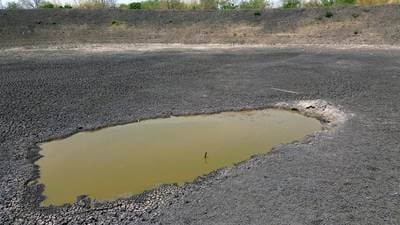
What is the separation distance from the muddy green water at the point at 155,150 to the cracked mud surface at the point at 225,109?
0.32m

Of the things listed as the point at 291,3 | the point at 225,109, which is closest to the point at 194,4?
the point at 291,3

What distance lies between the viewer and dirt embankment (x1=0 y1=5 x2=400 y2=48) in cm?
2278

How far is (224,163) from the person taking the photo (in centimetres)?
720

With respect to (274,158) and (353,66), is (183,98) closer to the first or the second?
(274,158)

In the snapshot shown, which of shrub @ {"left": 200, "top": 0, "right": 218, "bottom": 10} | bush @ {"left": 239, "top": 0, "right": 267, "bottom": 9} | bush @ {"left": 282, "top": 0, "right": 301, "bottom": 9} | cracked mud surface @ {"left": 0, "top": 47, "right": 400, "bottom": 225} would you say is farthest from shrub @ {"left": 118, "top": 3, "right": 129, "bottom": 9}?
cracked mud surface @ {"left": 0, "top": 47, "right": 400, "bottom": 225}

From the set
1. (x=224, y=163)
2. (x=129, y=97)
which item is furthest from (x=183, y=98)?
(x=224, y=163)

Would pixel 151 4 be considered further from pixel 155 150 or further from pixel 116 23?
pixel 155 150

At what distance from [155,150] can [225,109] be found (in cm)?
288

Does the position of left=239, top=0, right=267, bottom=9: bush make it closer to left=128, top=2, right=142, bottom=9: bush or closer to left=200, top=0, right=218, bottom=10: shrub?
left=200, top=0, right=218, bottom=10: shrub

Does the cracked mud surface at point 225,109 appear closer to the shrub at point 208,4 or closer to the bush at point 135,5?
the bush at point 135,5

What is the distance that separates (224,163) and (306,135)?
2.11 metres

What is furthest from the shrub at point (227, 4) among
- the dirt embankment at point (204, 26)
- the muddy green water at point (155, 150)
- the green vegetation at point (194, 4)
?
the muddy green water at point (155, 150)

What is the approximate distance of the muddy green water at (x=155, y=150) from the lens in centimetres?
648

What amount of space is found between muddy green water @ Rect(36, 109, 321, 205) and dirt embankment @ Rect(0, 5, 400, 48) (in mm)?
14681
